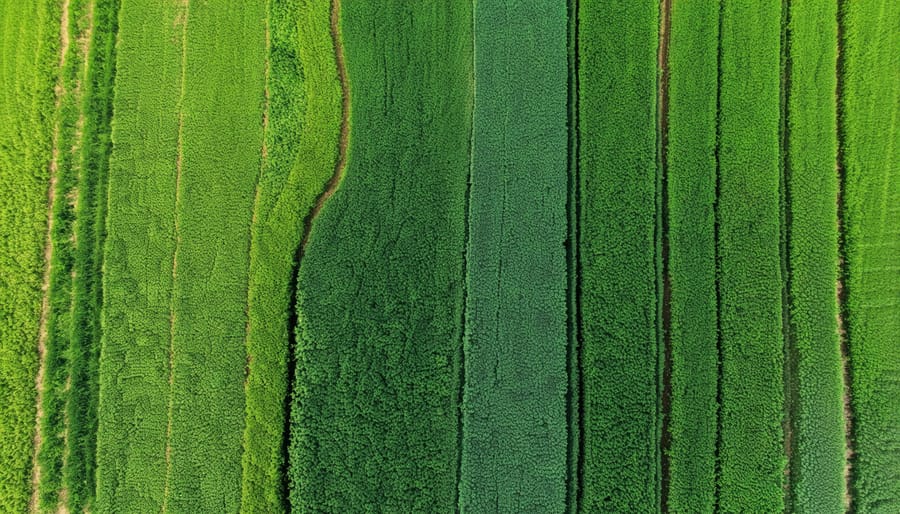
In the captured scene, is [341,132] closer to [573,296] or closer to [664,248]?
[573,296]

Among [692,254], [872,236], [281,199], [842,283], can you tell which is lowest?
[842,283]

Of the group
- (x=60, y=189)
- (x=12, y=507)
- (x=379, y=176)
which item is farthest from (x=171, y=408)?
(x=379, y=176)

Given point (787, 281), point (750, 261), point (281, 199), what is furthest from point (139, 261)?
point (787, 281)

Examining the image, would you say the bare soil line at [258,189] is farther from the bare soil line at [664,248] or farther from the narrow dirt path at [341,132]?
the bare soil line at [664,248]

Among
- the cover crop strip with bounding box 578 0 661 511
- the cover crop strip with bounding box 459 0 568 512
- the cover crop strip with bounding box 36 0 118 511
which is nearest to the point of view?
the cover crop strip with bounding box 459 0 568 512

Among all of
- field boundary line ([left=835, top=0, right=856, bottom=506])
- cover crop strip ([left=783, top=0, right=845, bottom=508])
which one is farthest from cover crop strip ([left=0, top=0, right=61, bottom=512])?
field boundary line ([left=835, top=0, right=856, bottom=506])

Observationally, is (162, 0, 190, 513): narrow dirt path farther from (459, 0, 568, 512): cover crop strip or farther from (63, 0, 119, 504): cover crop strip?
(459, 0, 568, 512): cover crop strip

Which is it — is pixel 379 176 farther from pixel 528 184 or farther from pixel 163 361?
pixel 163 361
